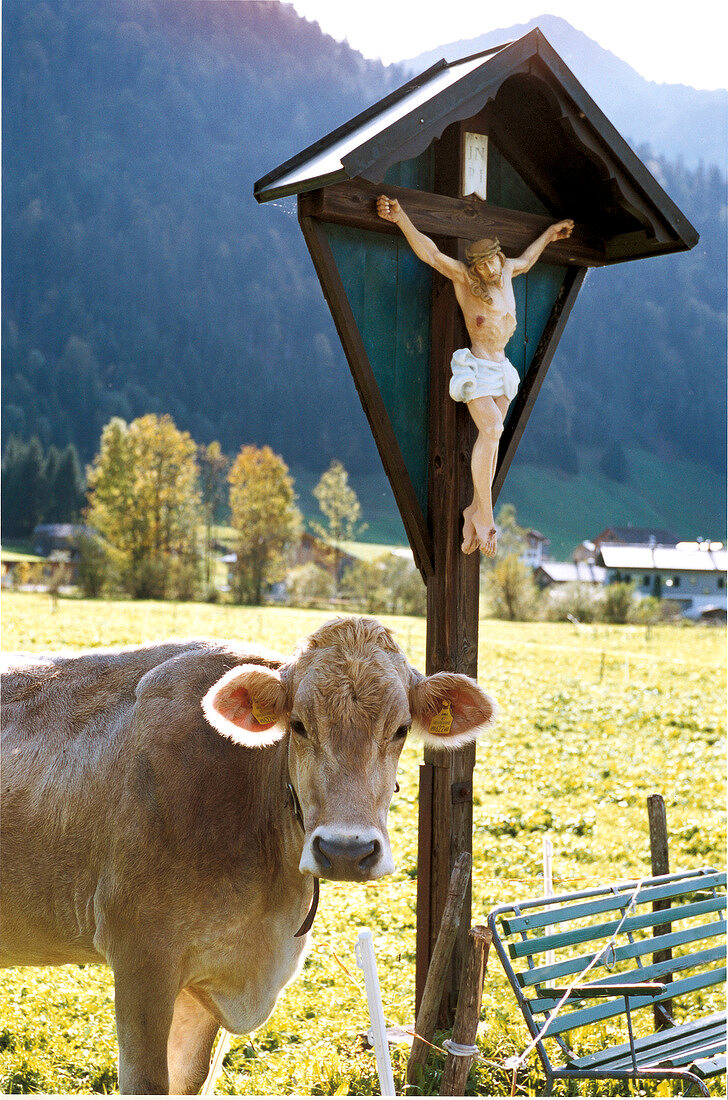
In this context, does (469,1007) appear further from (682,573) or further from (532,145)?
(682,573)

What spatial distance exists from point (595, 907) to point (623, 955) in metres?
0.24

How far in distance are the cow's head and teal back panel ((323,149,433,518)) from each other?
110 centimetres

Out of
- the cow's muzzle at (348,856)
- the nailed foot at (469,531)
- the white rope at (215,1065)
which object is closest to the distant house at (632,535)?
the nailed foot at (469,531)

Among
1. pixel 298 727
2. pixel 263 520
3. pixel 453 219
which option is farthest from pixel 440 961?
pixel 263 520

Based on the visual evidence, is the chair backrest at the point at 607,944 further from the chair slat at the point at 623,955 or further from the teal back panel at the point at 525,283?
the teal back panel at the point at 525,283

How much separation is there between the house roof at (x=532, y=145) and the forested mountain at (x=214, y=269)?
87.6m

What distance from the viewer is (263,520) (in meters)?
55.3

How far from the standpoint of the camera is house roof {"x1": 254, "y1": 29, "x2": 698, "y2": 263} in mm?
3447

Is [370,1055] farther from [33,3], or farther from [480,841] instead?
[33,3]

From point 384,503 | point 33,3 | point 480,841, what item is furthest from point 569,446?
point 480,841

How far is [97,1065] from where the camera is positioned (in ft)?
14.5

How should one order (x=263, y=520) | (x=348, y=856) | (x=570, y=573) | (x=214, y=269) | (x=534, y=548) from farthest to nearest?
(x=214, y=269) → (x=534, y=548) → (x=570, y=573) → (x=263, y=520) → (x=348, y=856)

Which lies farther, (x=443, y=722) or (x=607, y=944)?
(x=607, y=944)

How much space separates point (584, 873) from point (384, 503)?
279 ft
